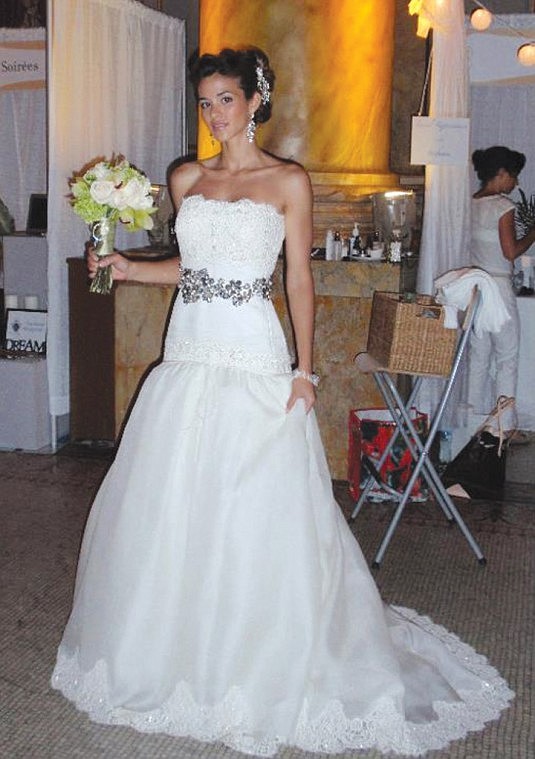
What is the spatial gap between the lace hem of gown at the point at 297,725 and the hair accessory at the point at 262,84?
67.5 inches

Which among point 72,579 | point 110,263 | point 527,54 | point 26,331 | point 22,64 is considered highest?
point 22,64

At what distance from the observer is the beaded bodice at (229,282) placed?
9.67 feet

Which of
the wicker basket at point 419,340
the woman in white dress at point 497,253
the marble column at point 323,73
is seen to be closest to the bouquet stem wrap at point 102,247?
the wicker basket at point 419,340

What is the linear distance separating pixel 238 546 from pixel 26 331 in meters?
3.62

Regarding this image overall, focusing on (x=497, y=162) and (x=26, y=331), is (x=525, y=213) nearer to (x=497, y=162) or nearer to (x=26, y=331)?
(x=497, y=162)

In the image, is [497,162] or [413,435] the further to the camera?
[497,162]

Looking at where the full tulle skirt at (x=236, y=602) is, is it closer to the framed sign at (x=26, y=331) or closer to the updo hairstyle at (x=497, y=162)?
the framed sign at (x=26, y=331)

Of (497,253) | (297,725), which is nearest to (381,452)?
(497,253)

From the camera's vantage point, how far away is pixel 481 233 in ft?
19.6

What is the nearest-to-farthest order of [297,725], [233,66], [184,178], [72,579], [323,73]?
[297,725] → [233,66] → [184,178] → [72,579] → [323,73]

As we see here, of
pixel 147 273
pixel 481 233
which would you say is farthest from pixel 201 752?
pixel 481 233

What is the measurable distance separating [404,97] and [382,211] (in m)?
2.35

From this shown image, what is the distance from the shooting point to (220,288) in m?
3.00

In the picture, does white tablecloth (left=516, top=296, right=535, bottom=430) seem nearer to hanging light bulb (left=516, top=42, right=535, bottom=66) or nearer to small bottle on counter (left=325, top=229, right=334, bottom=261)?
hanging light bulb (left=516, top=42, right=535, bottom=66)
